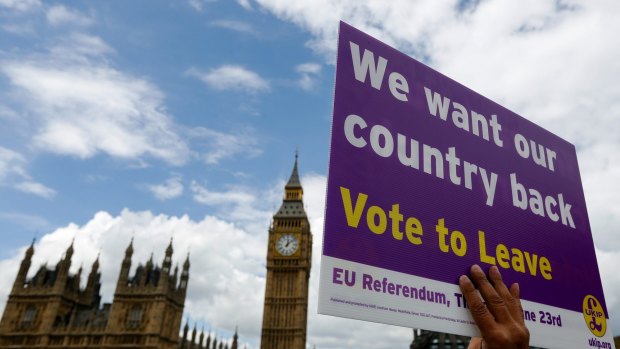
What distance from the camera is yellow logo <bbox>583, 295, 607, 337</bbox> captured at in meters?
3.71

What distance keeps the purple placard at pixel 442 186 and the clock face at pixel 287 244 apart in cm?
7237

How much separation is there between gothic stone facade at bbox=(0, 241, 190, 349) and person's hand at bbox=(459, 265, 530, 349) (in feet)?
186

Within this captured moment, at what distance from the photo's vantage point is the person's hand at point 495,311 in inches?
98.6

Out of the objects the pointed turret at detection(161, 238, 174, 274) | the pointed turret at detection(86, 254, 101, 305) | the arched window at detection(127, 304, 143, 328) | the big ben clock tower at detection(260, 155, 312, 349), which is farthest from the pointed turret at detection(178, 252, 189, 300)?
the big ben clock tower at detection(260, 155, 312, 349)

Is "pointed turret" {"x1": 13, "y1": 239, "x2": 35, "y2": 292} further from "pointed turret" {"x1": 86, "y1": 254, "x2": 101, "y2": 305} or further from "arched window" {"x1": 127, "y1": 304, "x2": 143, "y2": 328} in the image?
"arched window" {"x1": 127, "y1": 304, "x2": 143, "y2": 328}

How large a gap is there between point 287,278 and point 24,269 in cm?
3649

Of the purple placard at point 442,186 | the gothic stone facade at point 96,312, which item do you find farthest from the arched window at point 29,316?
the purple placard at point 442,186

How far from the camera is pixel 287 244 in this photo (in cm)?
7619

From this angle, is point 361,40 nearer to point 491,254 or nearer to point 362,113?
point 362,113

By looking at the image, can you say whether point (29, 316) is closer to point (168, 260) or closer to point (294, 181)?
point (168, 260)

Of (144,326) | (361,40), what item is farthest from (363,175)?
(144,326)

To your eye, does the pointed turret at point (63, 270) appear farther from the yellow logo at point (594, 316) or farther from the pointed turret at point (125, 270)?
the yellow logo at point (594, 316)

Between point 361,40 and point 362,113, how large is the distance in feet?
2.10

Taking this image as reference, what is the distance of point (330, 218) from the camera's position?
110 inches
